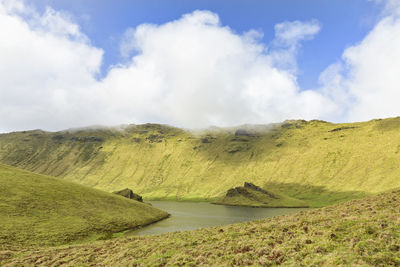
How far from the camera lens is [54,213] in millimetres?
63000

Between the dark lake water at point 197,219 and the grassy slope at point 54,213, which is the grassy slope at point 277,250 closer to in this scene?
the grassy slope at point 54,213

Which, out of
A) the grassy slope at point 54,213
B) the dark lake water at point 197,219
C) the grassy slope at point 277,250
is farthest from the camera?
the dark lake water at point 197,219

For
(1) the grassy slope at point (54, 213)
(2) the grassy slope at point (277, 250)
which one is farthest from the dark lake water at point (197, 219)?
(2) the grassy slope at point (277, 250)

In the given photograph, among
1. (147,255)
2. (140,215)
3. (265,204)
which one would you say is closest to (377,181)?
(265,204)

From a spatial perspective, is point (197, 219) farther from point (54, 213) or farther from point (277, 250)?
point (277, 250)

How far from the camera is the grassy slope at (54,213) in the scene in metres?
50.3

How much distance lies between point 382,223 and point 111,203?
8361 centimetres

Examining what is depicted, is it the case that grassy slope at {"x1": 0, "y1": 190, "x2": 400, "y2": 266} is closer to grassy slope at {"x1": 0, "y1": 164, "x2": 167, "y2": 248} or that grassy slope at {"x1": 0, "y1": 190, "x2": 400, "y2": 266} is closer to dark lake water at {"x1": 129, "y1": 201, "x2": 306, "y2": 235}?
grassy slope at {"x1": 0, "y1": 164, "x2": 167, "y2": 248}

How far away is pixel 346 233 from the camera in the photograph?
23.2m

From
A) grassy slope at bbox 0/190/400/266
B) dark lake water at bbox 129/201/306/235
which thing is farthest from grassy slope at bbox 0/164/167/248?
grassy slope at bbox 0/190/400/266

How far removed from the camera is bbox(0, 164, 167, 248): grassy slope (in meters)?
50.3

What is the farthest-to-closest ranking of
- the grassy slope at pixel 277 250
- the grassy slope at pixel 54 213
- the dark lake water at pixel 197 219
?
the dark lake water at pixel 197 219, the grassy slope at pixel 54 213, the grassy slope at pixel 277 250

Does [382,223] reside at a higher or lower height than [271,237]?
higher

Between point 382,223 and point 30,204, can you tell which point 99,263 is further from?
point 30,204
